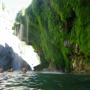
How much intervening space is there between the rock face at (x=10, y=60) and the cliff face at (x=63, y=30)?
7.22 meters

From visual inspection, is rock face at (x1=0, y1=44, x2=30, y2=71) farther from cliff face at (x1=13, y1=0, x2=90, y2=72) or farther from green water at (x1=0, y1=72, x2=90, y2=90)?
green water at (x1=0, y1=72, x2=90, y2=90)

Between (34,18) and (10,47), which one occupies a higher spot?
(34,18)

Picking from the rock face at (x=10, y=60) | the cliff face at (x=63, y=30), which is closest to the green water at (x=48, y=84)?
the cliff face at (x=63, y=30)

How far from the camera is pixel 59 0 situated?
51.7m

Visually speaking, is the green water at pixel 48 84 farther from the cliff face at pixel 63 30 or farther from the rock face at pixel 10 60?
the rock face at pixel 10 60

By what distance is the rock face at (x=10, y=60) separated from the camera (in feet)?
248

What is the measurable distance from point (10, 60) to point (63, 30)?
1019 inches

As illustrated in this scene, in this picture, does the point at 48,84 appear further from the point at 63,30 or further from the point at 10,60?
the point at 10,60

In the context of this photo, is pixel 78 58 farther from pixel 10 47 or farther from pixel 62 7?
pixel 10 47

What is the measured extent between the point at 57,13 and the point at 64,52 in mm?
7660

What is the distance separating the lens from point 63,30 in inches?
2167

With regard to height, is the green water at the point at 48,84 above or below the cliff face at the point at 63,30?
below

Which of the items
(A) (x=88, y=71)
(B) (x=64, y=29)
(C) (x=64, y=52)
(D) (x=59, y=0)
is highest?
(D) (x=59, y=0)

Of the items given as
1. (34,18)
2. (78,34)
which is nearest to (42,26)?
(34,18)
